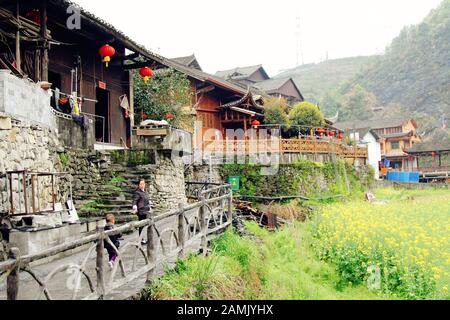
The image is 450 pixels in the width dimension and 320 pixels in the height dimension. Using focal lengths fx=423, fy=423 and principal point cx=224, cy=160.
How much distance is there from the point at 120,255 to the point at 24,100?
5032mm

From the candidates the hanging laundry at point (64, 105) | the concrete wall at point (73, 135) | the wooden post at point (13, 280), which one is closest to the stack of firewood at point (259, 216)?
the concrete wall at point (73, 135)

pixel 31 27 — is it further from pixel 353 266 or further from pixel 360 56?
pixel 360 56

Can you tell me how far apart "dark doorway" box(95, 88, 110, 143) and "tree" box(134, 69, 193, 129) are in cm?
337

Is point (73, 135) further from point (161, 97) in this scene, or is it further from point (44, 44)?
point (161, 97)

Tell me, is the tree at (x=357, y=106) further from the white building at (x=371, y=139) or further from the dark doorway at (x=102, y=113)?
the dark doorway at (x=102, y=113)

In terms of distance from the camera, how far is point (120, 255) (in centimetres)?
550

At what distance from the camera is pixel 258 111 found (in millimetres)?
29188

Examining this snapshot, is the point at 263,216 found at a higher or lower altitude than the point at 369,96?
lower

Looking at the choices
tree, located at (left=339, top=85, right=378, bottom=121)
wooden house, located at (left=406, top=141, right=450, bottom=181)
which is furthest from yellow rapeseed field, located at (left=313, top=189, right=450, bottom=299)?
tree, located at (left=339, top=85, right=378, bottom=121)

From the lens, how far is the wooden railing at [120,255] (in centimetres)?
406

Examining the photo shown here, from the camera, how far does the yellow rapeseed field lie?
895 centimetres

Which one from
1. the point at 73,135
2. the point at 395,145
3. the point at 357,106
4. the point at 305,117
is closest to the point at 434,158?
the point at 395,145

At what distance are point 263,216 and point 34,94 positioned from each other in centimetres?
1157
